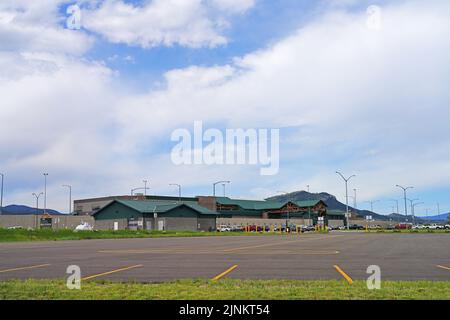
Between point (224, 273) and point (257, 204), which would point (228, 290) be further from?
point (257, 204)

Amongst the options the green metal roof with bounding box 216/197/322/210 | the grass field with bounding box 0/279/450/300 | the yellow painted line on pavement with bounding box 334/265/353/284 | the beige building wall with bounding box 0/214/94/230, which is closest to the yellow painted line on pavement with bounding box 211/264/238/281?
the grass field with bounding box 0/279/450/300

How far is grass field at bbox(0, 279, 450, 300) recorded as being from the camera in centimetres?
955

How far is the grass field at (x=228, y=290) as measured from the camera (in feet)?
31.3

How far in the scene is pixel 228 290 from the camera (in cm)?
1036

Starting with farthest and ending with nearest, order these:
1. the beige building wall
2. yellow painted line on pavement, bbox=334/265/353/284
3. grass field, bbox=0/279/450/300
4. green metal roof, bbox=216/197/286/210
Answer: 1. green metal roof, bbox=216/197/286/210
2. the beige building wall
3. yellow painted line on pavement, bbox=334/265/353/284
4. grass field, bbox=0/279/450/300

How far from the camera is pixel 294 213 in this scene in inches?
6068

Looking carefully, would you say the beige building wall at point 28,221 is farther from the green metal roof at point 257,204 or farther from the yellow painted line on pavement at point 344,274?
the yellow painted line on pavement at point 344,274

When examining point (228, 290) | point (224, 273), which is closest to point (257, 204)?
point (224, 273)

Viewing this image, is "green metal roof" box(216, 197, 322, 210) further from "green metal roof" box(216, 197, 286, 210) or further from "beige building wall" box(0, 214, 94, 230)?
"beige building wall" box(0, 214, 94, 230)

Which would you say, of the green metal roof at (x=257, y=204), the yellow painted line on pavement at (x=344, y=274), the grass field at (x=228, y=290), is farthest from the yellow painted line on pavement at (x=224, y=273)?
the green metal roof at (x=257, y=204)

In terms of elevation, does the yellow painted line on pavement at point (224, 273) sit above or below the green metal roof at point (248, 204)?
below
